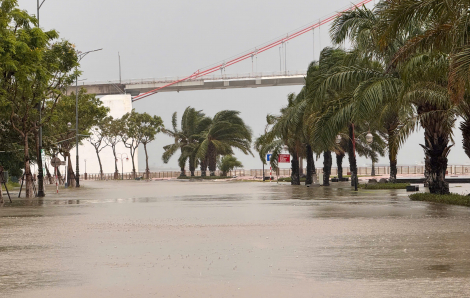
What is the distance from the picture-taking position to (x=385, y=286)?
7008mm

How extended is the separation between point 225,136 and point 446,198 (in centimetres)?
5053

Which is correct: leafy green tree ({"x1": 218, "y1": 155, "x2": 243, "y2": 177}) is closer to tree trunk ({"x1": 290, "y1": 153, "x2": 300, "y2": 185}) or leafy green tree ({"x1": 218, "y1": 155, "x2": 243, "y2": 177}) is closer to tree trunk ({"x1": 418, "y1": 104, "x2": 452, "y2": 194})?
tree trunk ({"x1": 290, "y1": 153, "x2": 300, "y2": 185})

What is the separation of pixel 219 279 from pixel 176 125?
74788mm

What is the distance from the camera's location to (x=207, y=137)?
71.2 meters

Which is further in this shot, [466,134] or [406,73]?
[466,134]

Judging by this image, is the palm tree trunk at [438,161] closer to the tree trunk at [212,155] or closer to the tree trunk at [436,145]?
the tree trunk at [436,145]

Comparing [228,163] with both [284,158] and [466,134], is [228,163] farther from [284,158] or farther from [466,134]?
[466,134]

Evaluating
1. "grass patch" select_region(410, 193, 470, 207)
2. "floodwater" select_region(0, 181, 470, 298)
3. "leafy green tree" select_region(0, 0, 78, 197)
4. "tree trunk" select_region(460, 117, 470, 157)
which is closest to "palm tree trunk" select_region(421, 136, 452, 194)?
"grass patch" select_region(410, 193, 470, 207)

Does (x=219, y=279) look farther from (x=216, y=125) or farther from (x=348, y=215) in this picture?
(x=216, y=125)

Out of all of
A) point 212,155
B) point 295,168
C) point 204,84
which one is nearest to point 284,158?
point 295,168

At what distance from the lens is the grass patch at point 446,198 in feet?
66.0

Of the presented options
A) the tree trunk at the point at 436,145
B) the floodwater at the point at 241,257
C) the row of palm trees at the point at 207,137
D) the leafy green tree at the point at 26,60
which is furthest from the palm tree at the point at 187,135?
the floodwater at the point at 241,257

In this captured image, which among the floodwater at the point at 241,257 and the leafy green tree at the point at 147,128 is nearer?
the floodwater at the point at 241,257

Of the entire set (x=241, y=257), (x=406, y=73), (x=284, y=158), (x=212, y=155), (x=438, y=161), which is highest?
(x=406, y=73)
